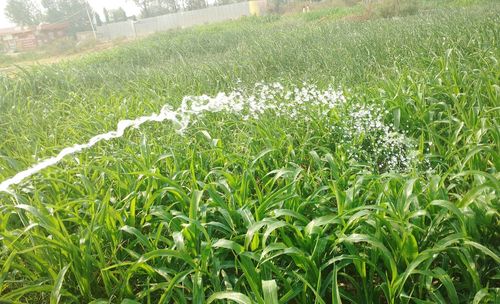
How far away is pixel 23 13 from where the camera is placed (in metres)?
28.1

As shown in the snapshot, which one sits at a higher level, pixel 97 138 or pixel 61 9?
pixel 61 9

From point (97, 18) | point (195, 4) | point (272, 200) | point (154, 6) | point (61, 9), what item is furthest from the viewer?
point (154, 6)

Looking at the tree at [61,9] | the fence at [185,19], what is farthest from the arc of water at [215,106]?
the tree at [61,9]

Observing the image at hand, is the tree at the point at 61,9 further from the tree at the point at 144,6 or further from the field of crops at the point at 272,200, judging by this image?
the field of crops at the point at 272,200

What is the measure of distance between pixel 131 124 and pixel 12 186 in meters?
1.10

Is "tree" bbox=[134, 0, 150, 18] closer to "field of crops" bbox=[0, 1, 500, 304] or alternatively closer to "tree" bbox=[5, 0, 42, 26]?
"tree" bbox=[5, 0, 42, 26]

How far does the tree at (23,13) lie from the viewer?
28016mm

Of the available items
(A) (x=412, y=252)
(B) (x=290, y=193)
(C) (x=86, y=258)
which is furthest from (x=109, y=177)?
(A) (x=412, y=252)

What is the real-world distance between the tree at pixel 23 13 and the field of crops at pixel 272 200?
101 ft

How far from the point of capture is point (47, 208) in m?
1.56

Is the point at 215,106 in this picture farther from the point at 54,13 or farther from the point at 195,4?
the point at 195,4

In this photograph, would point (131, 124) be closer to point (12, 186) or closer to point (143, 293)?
point (12, 186)

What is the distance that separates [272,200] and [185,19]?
27687 mm

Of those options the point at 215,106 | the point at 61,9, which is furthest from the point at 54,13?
the point at 215,106
